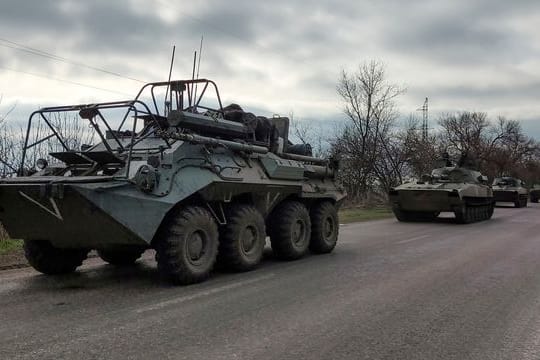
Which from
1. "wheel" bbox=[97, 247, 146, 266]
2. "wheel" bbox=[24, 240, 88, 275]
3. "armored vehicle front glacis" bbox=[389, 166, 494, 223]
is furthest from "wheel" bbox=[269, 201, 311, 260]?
"armored vehicle front glacis" bbox=[389, 166, 494, 223]

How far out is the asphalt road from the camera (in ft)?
15.5

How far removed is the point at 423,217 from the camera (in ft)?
70.5

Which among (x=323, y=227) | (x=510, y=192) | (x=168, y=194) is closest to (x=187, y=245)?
(x=168, y=194)

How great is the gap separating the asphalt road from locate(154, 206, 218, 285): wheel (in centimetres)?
19

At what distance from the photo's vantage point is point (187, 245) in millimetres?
7246

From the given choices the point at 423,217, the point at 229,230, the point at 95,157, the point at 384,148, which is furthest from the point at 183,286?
the point at 384,148

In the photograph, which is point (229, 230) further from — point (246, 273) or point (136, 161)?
point (136, 161)

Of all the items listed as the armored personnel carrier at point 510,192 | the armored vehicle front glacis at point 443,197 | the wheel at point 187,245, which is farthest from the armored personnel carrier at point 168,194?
the armored personnel carrier at point 510,192

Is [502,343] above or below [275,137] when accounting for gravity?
below

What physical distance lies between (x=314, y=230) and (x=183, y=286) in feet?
12.6

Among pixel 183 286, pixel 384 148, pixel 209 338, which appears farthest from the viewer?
pixel 384 148

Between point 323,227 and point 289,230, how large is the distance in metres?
1.29

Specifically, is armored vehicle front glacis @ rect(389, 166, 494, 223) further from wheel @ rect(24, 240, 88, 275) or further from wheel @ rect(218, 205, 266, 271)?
wheel @ rect(24, 240, 88, 275)

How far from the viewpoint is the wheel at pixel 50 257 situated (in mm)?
7957
